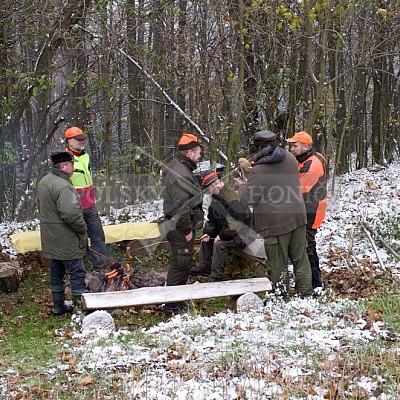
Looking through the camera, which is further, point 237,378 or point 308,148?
point 308,148

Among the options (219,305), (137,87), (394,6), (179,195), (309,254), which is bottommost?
(219,305)

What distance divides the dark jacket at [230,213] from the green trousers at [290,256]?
1.20m

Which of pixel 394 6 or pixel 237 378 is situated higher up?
pixel 394 6

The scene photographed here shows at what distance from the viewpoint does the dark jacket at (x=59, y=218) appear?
7.46 metres

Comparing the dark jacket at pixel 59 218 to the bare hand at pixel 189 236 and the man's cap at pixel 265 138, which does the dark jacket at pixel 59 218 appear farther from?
the man's cap at pixel 265 138

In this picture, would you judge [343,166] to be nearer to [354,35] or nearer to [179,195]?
[354,35]

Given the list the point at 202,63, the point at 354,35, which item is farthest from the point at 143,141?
the point at 354,35

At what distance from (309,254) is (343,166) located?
31.4 ft

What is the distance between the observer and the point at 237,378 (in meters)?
5.00

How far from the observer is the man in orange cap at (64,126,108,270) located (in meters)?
8.66

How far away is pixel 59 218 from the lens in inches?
297

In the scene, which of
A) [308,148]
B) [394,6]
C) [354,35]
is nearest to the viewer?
[308,148]

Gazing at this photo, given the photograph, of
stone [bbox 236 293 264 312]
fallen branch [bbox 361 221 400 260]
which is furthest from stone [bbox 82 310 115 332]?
fallen branch [bbox 361 221 400 260]

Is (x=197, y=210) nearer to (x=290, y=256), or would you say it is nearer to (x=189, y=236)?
(x=189, y=236)
